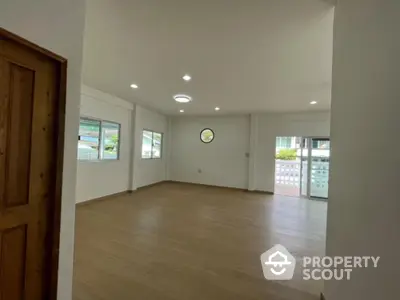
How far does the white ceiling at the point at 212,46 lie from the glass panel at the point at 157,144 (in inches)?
145

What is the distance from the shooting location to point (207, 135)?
380 inches

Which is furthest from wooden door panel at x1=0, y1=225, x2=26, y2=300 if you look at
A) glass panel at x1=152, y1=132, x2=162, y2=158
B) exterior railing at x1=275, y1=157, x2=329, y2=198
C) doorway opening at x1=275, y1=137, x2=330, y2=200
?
glass panel at x1=152, y1=132, x2=162, y2=158

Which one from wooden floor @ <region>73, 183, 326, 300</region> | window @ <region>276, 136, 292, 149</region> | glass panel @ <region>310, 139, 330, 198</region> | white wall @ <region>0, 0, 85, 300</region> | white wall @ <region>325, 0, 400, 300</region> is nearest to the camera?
white wall @ <region>325, 0, 400, 300</region>

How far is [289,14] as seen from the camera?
94.1 inches

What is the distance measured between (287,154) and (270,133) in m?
0.93

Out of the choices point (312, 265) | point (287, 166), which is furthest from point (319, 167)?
point (312, 265)

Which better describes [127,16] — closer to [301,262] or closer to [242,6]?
[242,6]

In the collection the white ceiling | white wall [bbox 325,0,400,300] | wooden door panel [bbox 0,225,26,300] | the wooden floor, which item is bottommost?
the wooden floor

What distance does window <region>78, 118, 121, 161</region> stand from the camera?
578 cm

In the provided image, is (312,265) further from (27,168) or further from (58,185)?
(27,168)

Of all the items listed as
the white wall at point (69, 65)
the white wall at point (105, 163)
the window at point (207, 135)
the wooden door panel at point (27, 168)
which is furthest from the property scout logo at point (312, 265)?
the window at point (207, 135)

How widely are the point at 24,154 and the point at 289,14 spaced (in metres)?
2.62

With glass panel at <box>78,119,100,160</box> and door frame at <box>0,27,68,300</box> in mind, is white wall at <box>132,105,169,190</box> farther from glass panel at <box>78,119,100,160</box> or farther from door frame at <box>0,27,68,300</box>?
door frame at <box>0,27,68,300</box>

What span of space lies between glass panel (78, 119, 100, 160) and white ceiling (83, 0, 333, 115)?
1.03 meters
